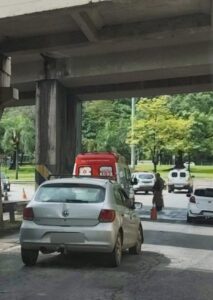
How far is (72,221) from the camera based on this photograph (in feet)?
36.4

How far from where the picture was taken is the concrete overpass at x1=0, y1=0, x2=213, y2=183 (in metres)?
16.5

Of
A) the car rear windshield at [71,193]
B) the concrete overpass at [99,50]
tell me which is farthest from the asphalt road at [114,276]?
the concrete overpass at [99,50]

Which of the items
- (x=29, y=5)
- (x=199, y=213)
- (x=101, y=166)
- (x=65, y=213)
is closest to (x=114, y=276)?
(x=65, y=213)

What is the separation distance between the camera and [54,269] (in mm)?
10961

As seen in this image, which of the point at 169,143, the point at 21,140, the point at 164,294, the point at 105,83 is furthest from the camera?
the point at 21,140

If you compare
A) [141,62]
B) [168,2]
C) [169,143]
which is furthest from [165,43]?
[169,143]

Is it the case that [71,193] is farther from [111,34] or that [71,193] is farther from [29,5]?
[111,34]

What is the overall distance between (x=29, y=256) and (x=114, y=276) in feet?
5.87

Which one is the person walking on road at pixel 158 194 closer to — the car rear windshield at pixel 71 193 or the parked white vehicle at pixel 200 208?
the parked white vehicle at pixel 200 208

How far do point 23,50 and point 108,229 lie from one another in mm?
10124

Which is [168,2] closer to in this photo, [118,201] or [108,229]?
[118,201]

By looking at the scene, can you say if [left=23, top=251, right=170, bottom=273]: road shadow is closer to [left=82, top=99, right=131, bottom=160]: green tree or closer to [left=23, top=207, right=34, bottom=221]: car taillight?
[left=23, top=207, right=34, bottom=221]: car taillight

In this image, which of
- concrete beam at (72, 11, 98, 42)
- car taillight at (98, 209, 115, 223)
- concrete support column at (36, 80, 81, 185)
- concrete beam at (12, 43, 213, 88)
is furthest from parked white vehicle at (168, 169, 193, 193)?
car taillight at (98, 209, 115, 223)

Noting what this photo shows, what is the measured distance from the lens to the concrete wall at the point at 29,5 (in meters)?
14.7
